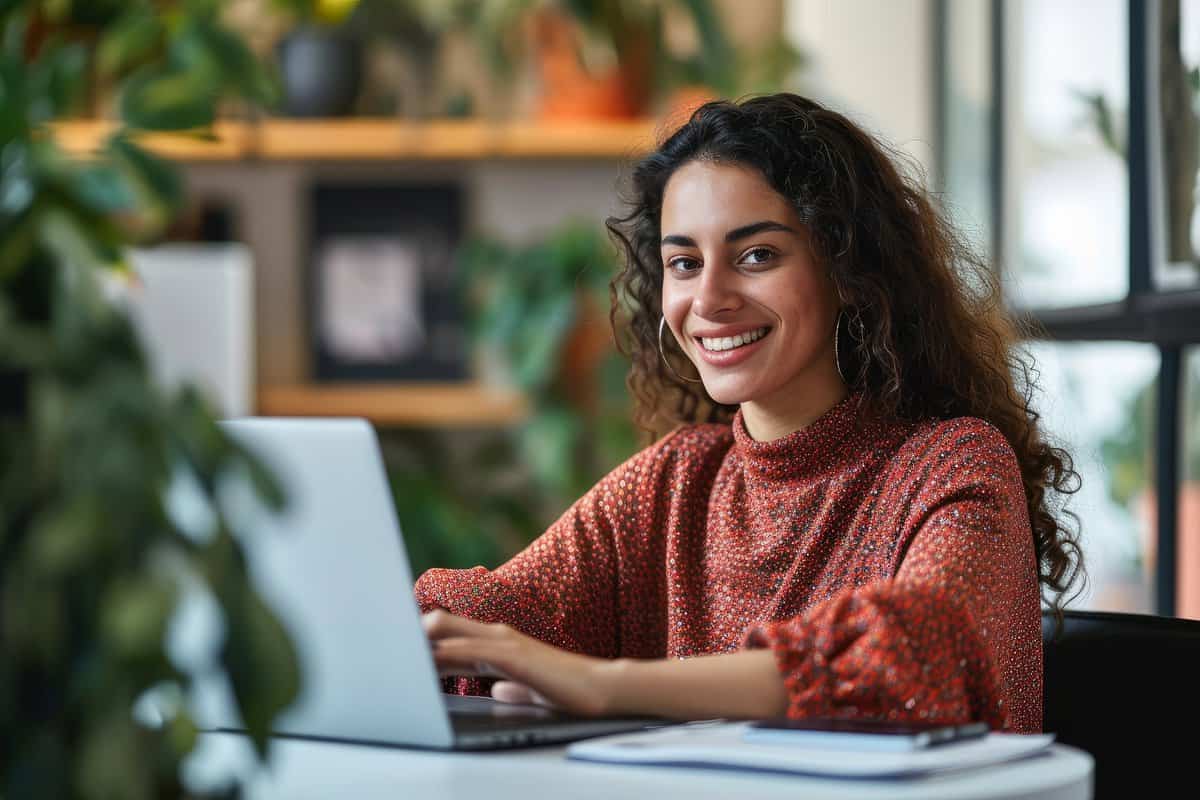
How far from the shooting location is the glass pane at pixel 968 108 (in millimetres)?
3504

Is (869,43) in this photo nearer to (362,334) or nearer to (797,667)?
(362,334)

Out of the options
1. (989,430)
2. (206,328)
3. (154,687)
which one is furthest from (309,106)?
(154,687)

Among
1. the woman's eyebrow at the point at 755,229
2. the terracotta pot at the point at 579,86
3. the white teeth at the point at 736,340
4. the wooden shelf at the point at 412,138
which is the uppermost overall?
the terracotta pot at the point at 579,86

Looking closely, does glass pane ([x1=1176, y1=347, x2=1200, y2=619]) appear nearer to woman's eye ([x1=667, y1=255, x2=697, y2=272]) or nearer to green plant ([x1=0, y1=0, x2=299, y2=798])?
woman's eye ([x1=667, y1=255, x2=697, y2=272])

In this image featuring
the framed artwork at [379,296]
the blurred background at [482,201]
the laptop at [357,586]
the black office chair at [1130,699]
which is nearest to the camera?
the laptop at [357,586]

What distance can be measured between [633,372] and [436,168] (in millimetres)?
2251

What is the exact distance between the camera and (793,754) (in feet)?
3.05

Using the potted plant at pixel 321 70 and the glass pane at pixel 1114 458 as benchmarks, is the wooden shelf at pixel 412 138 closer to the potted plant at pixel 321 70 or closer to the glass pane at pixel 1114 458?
the potted plant at pixel 321 70

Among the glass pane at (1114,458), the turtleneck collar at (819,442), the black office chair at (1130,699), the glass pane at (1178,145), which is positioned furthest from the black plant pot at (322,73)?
the black office chair at (1130,699)

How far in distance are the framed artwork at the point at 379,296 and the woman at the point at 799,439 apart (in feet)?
7.42

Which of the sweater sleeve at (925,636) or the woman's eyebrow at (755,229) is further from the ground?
the woman's eyebrow at (755,229)

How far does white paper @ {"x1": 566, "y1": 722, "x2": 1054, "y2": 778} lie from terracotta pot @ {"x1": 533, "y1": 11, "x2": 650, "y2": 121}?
290 cm

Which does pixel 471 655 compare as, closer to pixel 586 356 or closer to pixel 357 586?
pixel 357 586

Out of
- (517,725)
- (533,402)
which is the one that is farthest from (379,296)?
(517,725)
